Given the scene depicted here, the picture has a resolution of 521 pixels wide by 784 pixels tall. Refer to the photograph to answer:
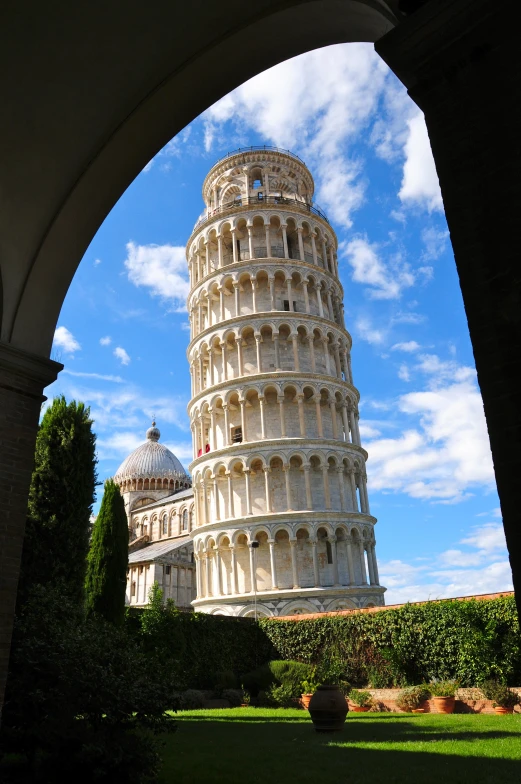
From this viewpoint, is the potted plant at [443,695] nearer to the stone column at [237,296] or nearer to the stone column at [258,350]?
the stone column at [258,350]

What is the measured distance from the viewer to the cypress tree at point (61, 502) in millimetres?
11789

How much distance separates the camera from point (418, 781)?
26.3 feet

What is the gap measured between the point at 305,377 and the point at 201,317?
9430 millimetres

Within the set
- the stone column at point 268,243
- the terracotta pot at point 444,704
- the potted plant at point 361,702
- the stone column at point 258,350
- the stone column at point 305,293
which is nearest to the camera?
the terracotta pot at point 444,704

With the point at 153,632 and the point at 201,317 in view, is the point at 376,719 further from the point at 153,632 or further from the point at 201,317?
the point at 201,317

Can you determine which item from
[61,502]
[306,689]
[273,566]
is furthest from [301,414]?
[61,502]

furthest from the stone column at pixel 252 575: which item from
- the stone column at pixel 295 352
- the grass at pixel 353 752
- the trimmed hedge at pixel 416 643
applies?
the grass at pixel 353 752

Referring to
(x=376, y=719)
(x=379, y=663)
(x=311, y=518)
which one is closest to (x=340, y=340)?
(x=311, y=518)

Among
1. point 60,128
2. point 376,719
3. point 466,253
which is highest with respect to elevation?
point 60,128

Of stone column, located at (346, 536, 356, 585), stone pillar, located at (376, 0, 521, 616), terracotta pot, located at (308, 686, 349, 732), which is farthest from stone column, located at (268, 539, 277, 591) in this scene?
stone pillar, located at (376, 0, 521, 616)

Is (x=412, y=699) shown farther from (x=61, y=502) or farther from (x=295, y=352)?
(x=295, y=352)

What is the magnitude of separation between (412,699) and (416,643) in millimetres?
3378

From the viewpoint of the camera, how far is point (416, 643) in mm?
21281

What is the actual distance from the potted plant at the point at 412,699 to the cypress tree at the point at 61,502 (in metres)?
11.3
